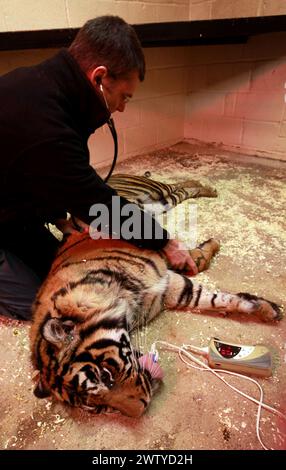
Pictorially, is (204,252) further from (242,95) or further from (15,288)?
(242,95)

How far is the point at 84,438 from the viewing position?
3.51 feet

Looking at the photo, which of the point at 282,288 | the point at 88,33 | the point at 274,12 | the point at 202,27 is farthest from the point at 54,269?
the point at 274,12

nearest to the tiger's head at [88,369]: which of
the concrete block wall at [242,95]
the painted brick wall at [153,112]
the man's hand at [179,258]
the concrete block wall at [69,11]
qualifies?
the man's hand at [179,258]

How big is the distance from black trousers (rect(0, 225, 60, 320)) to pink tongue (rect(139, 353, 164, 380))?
0.66 m

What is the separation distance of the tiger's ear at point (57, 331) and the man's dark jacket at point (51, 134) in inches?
17.5

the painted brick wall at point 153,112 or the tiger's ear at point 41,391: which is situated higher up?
the painted brick wall at point 153,112

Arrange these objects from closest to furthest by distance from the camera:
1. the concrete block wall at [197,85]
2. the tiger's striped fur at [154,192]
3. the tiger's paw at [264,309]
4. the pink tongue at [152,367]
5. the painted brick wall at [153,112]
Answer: the pink tongue at [152,367]
the tiger's paw at [264,309]
the tiger's striped fur at [154,192]
the concrete block wall at [197,85]
the painted brick wall at [153,112]

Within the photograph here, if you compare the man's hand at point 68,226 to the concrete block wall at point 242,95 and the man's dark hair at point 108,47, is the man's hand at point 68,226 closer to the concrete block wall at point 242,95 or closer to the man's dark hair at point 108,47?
the man's dark hair at point 108,47

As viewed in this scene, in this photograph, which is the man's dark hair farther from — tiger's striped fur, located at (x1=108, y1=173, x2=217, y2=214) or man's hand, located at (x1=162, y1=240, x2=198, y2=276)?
tiger's striped fur, located at (x1=108, y1=173, x2=217, y2=214)

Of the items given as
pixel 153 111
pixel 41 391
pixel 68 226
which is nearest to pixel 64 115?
pixel 68 226

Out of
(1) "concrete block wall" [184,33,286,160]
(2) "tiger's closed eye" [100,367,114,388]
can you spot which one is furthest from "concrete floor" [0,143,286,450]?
(1) "concrete block wall" [184,33,286,160]

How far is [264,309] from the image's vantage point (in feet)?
4.77

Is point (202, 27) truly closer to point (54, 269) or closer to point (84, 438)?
point (54, 269)

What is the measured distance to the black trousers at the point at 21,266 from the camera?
1.53 meters
